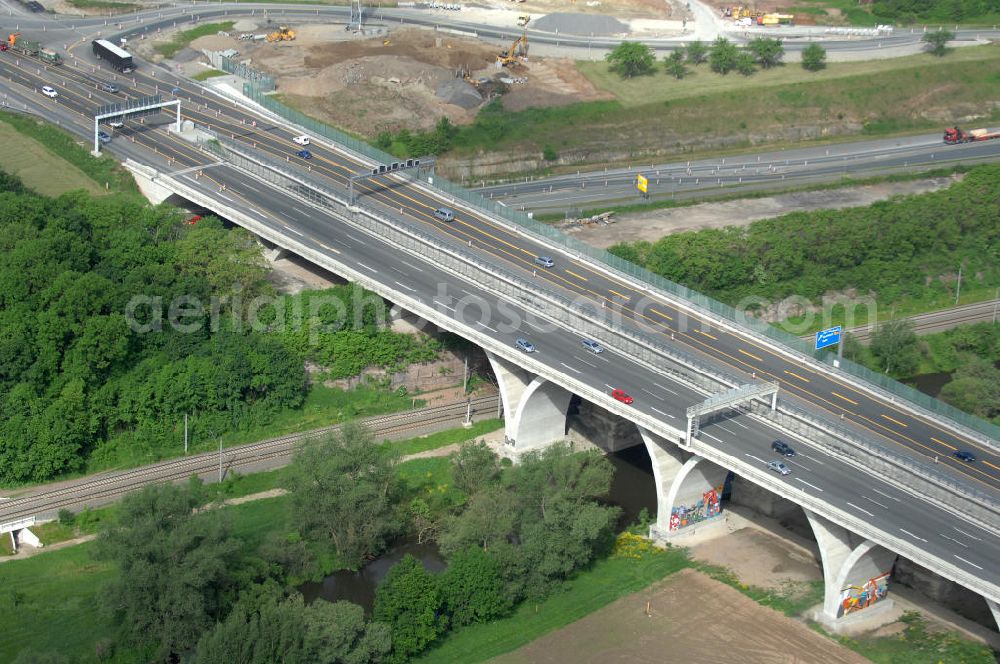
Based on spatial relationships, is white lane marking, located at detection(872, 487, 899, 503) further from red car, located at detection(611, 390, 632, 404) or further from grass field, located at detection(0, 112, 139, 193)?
grass field, located at detection(0, 112, 139, 193)

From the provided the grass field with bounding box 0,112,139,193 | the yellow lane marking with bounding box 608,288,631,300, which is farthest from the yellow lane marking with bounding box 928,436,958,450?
the grass field with bounding box 0,112,139,193

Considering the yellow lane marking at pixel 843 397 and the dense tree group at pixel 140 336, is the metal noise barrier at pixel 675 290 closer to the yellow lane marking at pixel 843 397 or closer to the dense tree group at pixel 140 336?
the yellow lane marking at pixel 843 397

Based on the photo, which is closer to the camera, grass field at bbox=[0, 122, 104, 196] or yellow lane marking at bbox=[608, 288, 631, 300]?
yellow lane marking at bbox=[608, 288, 631, 300]

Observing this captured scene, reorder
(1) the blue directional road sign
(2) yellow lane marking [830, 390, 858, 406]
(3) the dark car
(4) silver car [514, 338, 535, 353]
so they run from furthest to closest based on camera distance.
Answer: (1) the blue directional road sign < (4) silver car [514, 338, 535, 353] < (2) yellow lane marking [830, 390, 858, 406] < (3) the dark car

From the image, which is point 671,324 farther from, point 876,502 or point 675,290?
point 876,502

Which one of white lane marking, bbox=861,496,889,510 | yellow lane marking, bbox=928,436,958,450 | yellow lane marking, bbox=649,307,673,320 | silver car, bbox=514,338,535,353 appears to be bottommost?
yellow lane marking, bbox=928,436,958,450

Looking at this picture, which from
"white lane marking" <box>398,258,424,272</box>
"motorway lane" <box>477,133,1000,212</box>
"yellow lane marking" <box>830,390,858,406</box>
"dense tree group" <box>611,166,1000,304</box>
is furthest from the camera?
"motorway lane" <box>477,133,1000,212</box>

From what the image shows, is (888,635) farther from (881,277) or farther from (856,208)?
(856,208)
